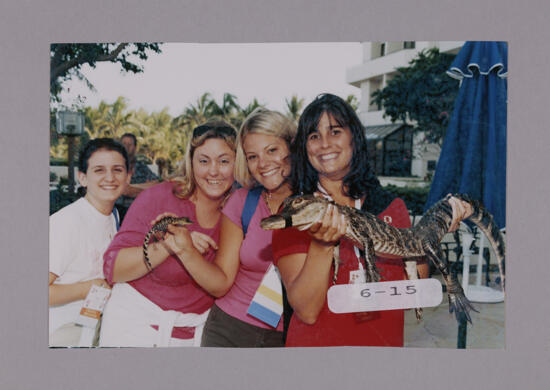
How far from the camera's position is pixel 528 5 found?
279 cm

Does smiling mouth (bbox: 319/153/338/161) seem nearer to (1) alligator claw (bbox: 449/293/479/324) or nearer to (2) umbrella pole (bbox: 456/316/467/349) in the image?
(1) alligator claw (bbox: 449/293/479/324)

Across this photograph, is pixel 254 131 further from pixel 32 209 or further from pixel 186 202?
pixel 32 209

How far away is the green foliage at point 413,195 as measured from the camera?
9.22 feet

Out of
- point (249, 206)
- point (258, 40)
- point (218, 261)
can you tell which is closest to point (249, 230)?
point (249, 206)

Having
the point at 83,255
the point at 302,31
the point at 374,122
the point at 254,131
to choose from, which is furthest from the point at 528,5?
the point at 83,255

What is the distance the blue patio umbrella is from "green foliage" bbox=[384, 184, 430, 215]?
0.14ft

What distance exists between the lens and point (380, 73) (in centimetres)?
278

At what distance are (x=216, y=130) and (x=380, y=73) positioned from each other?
1044 millimetres

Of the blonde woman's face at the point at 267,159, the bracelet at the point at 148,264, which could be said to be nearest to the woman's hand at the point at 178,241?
the bracelet at the point at 148,264

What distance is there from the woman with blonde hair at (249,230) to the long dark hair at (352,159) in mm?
59

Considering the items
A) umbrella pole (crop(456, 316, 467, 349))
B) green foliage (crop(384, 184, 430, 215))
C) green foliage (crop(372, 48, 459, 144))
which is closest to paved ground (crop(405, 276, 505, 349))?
umbrella pole (crop(456, 316, 467, 349))

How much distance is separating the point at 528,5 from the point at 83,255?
121 inches

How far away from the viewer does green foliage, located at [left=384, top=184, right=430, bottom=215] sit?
2.81m

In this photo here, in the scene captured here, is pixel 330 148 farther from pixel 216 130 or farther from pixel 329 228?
pixel 216 130
